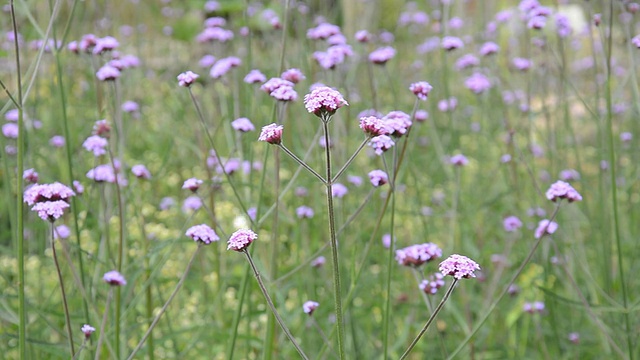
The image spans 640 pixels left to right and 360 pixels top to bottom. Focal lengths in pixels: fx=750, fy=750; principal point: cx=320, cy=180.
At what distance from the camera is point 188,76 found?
169cm

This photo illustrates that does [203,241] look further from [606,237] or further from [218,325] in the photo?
[606,237]

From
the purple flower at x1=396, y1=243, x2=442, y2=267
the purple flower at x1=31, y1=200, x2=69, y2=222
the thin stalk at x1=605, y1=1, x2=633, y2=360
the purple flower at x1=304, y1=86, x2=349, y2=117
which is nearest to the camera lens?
the purple flower at x1=304, y1=86, x2=349, y2=117

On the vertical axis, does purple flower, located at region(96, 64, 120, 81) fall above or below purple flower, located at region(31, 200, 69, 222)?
above

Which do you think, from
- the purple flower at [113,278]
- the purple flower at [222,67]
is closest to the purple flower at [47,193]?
the purple flower at [113,278]

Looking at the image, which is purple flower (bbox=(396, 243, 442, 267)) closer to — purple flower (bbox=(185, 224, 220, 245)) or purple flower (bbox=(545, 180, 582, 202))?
purple flower (bbox=(545, 180, 582, 202))

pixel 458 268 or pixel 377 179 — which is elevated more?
pixel 377 179

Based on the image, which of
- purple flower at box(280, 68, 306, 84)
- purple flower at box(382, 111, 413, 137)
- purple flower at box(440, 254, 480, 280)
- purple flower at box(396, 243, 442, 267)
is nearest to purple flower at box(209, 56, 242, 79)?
purple flower at box(280, 68, 306, 84)

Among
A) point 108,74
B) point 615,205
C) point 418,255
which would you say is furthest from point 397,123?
point 108,74

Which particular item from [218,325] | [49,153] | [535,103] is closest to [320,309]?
[218,325]

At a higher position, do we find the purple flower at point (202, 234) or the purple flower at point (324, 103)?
the purple flower at point (324, 103)

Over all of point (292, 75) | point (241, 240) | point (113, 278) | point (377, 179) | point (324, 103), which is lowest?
point (113, 278)

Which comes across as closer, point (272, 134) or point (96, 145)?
point (272, 134)

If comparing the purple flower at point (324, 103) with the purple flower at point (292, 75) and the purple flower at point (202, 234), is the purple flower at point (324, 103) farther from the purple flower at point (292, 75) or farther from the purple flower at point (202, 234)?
the purple flower at point (292, 75)

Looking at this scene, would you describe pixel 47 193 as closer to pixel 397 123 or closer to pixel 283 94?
pixel 283 94
